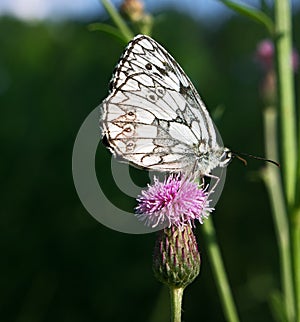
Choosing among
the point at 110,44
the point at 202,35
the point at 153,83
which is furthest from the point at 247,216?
the point at 202,35

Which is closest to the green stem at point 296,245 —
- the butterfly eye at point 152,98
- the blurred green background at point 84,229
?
the butterfly eye at point 152,98

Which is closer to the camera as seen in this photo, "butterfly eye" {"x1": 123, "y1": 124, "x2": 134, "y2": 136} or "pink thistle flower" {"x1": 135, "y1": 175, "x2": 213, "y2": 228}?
"pink thistle flower" {"x1": 135, "y1": 175, "x2": 213, "y2": 228}

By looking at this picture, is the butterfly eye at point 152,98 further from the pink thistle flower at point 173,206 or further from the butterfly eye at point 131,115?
the pink thistle flower at point 173,206

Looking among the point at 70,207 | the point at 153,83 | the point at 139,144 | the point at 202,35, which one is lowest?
the point at 139,144

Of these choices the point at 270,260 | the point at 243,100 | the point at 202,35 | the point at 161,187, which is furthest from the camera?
the point at 202,35

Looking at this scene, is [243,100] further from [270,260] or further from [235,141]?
[270,260]

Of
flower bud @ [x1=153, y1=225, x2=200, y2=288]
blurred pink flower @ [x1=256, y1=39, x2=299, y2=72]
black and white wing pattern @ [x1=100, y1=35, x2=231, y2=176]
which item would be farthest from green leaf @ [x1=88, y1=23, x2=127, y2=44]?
blurred pink flower @ [x1=256, y1=39, x2=299, y2=72]

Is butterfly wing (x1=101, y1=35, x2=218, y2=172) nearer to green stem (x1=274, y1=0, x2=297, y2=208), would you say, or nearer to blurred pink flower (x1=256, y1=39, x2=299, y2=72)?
green stem (x1=274, y1=0, x2=297, y2=208)
